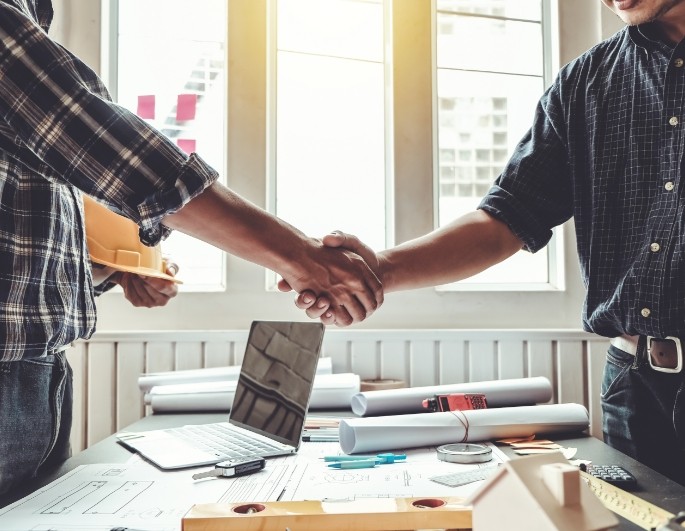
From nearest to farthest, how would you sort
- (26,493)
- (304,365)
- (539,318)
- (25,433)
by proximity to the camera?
(26,493), (25,433), (304,365), (539,318)

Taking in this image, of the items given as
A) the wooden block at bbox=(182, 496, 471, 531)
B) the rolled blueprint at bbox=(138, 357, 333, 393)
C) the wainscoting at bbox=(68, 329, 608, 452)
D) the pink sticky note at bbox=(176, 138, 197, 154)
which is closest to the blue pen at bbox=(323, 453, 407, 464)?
the wooden block at bbox=(182, 496, 471, 531)

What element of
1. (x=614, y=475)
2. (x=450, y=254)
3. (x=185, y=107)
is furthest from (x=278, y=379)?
(x=185, y=107)

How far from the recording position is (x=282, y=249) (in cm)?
113

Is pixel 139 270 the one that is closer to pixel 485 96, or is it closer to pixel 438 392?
pixel 438 392

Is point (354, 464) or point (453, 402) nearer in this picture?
point (354, 464)

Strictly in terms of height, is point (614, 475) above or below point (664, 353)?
below

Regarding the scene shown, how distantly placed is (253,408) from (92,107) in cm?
65

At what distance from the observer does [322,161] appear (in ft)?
7.04

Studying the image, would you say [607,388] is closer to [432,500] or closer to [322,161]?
[432,500]

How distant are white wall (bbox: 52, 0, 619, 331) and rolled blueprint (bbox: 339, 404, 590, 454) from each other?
2.56 feet

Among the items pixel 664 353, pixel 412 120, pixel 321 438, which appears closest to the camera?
pixel 664 353

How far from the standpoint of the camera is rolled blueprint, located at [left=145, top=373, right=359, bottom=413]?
1.49 m

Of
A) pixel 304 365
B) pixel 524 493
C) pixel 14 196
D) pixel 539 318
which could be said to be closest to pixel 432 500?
pixel 524 493

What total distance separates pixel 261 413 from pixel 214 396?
13.2 inches
